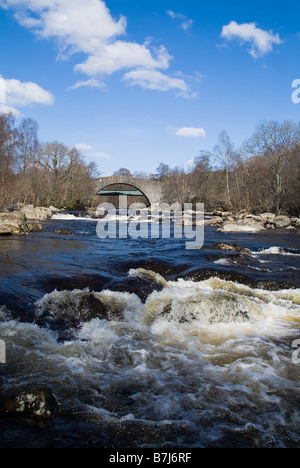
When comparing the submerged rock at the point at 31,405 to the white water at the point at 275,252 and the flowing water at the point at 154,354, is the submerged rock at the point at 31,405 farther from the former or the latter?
the white water at the point at 275,252

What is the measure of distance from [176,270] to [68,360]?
5277 millimetres

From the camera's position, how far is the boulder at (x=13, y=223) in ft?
47.8

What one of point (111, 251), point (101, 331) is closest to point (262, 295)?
point (101, 331)

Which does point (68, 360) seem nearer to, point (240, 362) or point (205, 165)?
point (240, 362)

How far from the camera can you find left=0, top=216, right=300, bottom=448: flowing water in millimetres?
2881

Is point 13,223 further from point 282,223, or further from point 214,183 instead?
point 214,183

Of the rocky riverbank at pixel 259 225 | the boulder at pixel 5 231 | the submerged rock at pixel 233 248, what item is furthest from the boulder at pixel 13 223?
the rocky riverbank at pixel 259 225

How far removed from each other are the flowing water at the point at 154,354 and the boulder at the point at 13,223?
6705mm

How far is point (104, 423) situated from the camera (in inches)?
116

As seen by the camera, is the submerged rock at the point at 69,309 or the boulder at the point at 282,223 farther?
the boulder at the point at 282,223

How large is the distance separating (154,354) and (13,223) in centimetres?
1286

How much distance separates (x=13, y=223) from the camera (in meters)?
15.2

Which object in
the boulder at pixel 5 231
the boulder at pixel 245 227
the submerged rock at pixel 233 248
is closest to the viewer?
the submerged rock at pixel 233 248

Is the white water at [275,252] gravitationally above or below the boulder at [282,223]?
below
